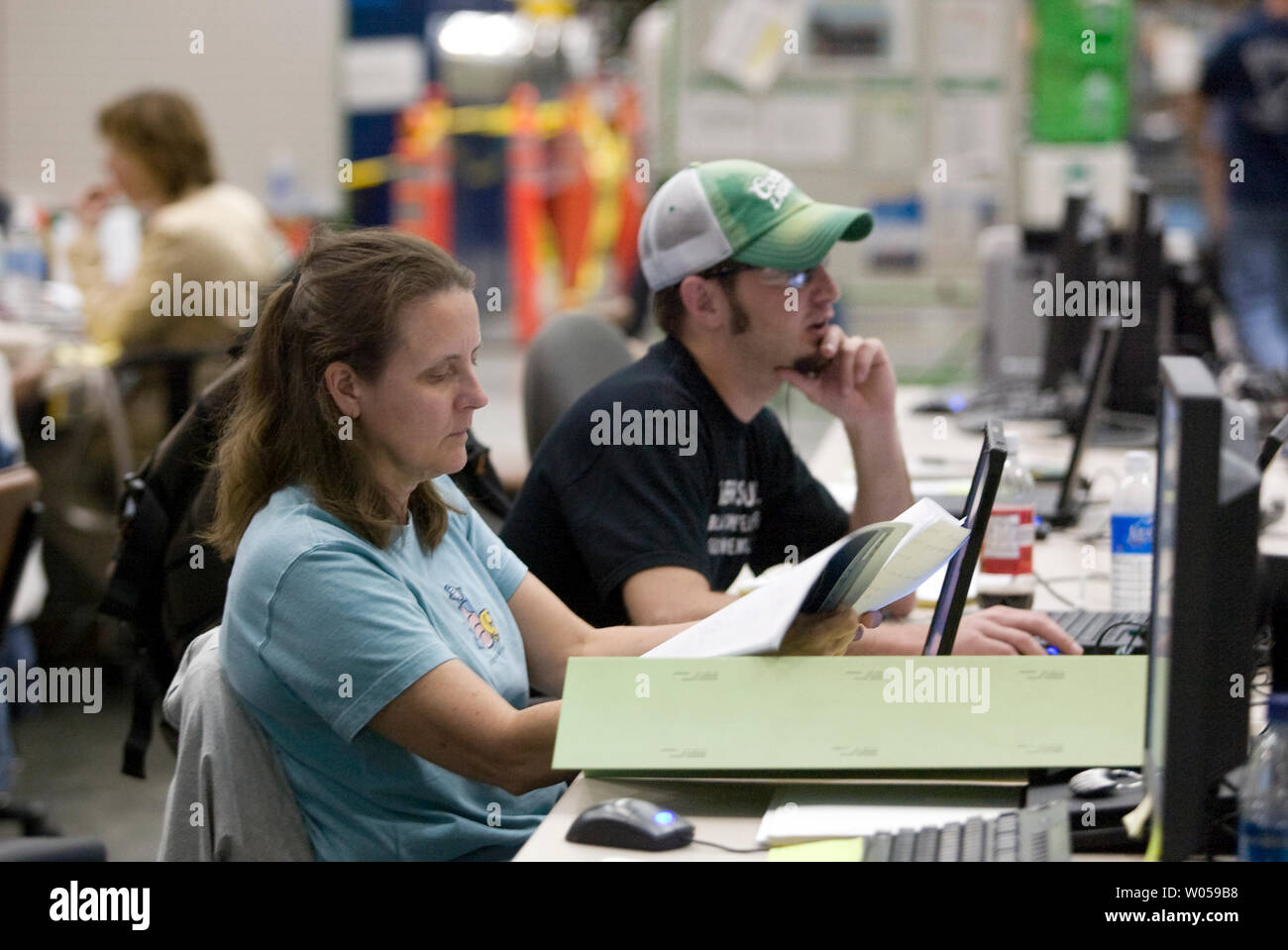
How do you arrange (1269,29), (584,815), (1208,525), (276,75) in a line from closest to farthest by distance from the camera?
(1208,525) → (584,815) → (1269,29) → (276,75)

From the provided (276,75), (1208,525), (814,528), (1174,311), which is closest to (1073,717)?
(1208,525)

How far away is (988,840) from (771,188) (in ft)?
3.88

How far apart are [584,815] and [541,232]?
828 centimetres

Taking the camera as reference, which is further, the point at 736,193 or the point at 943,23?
the point at 943,23

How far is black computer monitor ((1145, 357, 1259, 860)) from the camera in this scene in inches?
39.8

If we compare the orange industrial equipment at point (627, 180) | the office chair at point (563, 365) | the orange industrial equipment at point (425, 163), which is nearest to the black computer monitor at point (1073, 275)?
the office chair at point (563, 365)

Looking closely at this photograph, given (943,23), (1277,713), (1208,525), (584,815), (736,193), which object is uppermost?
(943,23)

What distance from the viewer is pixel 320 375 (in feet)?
5.01

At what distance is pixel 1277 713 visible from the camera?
113 cm

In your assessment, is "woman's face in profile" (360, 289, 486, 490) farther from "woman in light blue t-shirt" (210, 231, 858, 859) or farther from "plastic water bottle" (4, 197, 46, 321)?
"plastic water bottle" (4, 197, 46, 321)

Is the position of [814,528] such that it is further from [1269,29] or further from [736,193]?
[1269,29]

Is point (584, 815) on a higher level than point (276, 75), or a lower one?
lower

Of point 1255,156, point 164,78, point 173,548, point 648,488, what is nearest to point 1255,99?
point 1255,156

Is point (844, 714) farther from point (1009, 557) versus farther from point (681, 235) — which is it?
point (681, 235)
